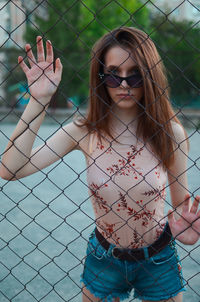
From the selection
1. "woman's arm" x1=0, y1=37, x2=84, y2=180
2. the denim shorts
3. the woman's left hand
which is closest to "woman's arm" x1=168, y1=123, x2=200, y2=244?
the woman's left hand

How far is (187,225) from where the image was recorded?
138 cm

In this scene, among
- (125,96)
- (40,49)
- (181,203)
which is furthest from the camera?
(181,203)

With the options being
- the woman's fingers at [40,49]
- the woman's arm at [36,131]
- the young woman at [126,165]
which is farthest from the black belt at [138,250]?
the woman's fingers at [40,49]

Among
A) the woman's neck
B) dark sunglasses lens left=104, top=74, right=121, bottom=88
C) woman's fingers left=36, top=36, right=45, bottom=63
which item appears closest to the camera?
woman's fingers left=36, top=36, right=45, bottom=63

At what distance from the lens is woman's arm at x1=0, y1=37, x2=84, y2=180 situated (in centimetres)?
127

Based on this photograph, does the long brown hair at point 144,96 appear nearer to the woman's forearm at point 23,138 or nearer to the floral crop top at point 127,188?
the floral crop top at point 127,188

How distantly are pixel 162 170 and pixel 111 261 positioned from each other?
1.25ft

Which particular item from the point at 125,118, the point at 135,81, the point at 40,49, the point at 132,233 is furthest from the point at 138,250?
the point at 40,49

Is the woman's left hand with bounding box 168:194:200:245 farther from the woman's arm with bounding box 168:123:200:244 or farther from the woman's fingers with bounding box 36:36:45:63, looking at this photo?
the woman's fingers with bounding box 36:36:45:63

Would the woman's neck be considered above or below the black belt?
above

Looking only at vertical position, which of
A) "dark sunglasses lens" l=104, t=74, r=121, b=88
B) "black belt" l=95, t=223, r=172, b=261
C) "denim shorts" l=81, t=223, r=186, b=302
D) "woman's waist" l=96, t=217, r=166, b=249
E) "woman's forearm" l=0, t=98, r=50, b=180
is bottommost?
"denim shorts" l=81, t=223, r=186, b=302

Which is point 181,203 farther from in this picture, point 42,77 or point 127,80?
point 42,77

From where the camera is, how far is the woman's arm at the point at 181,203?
137 cm

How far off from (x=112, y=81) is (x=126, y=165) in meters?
0.30
